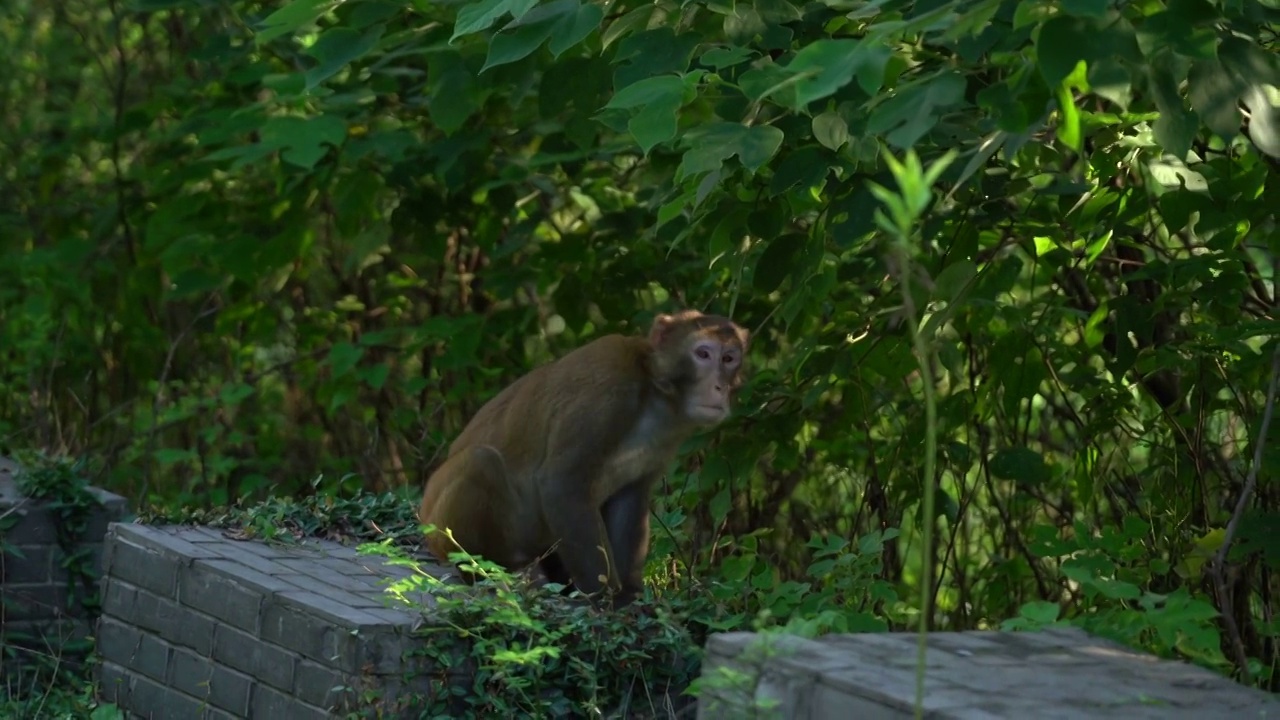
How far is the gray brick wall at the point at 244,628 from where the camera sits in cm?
427

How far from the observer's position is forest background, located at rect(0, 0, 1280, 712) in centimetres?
390

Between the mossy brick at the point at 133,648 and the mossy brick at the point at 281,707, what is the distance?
62 centimetres

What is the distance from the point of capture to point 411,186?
300 inches

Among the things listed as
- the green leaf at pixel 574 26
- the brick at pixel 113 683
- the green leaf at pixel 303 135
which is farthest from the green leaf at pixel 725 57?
the brick at pixel 113 683

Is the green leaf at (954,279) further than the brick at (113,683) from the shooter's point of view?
No

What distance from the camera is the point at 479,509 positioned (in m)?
5.43

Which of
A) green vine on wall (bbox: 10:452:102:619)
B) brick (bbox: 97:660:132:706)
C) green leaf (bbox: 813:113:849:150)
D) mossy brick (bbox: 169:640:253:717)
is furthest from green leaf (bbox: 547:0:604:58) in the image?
green vine on wall (bbox: 10:452:102:619)

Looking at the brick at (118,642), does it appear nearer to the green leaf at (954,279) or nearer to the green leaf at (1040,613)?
the green leaf at (954,279)

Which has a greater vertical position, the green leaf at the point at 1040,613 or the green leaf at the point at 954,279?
the green leaf at the point at 954,279

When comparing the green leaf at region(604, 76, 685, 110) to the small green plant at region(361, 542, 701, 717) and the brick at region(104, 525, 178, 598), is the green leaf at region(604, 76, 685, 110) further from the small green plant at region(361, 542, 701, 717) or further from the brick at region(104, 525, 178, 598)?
the brick at region(104, 525, 178, 598)

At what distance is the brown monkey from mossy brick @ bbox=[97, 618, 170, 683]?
966mm

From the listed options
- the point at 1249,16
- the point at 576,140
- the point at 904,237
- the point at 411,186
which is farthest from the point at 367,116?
the point at 904,237

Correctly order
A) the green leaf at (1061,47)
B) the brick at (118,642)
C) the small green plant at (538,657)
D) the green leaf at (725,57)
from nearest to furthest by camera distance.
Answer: the green leaf at (1061,47)
the green leaf at (725,57)
the small green plant at (538,657)
the brick at (118,642)

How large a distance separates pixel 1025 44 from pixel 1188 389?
7.70 ft
